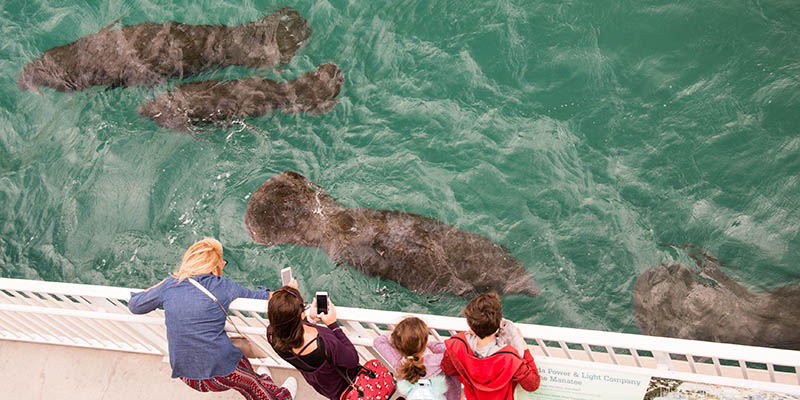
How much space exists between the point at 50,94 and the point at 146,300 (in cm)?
604

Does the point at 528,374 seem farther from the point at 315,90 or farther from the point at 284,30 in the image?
the point at 284,30

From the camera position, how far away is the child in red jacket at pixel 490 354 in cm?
347

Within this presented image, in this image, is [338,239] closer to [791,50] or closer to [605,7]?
[605,7]

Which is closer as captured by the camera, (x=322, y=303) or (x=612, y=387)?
(x=612, y=387)

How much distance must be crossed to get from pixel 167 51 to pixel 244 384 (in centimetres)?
549

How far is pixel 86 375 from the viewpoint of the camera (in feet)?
17.6

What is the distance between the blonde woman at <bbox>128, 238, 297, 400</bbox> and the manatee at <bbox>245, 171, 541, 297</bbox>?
2134 mm

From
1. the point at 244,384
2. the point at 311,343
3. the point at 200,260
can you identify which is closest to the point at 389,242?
the point at 244,384

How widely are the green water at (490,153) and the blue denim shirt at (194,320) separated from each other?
7.87ft

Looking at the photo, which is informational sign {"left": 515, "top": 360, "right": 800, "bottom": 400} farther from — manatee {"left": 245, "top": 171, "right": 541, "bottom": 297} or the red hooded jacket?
manatee {"left": 245, "top": 171, "right": 541, "bottom": 297}

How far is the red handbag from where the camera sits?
3.89 meters

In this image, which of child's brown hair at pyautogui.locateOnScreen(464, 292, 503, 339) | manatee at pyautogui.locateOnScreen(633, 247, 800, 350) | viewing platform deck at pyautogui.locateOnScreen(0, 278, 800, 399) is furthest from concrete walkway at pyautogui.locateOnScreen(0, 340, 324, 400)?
manatee at pyautogui.locateOnScreen(633, 247, 800, 350)

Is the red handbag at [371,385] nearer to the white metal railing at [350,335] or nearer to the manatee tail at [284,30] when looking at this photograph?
the white metal railing at [350,335]

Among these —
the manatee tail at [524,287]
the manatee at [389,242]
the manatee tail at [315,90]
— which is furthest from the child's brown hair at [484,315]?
the manatee tail at [315,90]
